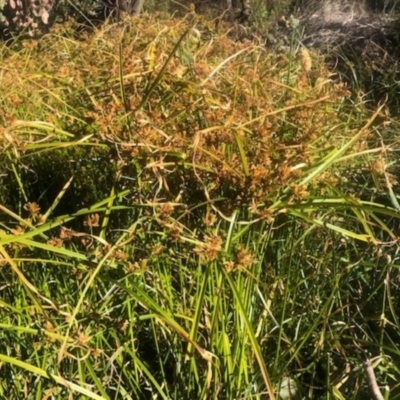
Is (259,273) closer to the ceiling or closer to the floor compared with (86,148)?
closer to the floor

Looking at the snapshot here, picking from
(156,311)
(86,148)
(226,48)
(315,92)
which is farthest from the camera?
(226,48)

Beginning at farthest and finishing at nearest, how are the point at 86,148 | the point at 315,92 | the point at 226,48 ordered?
the point at 226,48 → the point at 315,92 → the point at 86,148

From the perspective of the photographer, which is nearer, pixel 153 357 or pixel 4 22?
pixel 153 357

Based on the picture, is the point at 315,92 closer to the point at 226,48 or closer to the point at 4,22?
the point at 226,48

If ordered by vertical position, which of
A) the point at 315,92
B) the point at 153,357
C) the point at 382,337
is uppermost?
the point at 315,92

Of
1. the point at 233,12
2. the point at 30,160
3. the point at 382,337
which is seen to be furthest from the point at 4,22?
the point at 382,337

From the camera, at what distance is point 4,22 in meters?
3.78

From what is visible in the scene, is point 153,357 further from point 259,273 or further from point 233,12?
point 233,12

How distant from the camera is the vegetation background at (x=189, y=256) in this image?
109 cm

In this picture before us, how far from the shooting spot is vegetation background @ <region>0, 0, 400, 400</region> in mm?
1088

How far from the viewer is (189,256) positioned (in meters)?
1.17

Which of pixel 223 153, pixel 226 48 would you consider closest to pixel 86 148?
pixel 223 153

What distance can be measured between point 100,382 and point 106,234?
0.25 m

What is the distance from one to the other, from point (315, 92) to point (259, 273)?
0.41 metres
